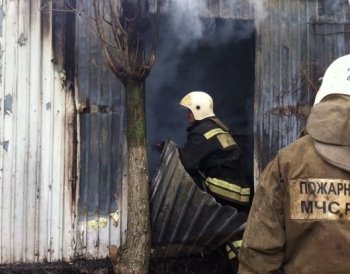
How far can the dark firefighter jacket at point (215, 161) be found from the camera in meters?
5.39

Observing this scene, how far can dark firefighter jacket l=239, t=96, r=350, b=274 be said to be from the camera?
2.38 m

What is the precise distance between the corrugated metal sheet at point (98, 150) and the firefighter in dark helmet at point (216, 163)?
2.54 ft

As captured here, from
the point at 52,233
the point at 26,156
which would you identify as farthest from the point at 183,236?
the point at 26,156

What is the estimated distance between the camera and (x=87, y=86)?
5348 mm

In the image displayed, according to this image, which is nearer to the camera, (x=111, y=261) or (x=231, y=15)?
(x=111, y=261)

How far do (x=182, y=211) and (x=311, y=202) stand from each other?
9.05 ft

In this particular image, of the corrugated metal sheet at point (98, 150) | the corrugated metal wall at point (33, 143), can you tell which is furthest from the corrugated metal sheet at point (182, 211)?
the corrugated metal wall at point (33, 143)

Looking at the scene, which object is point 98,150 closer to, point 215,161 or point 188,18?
point 215,161

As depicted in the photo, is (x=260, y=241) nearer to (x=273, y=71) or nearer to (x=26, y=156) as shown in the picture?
(x=26, y=156)

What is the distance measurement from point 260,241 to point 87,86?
3352 millimetres

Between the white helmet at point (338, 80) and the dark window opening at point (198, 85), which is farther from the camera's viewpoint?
the dark window opening at point (198, 85)

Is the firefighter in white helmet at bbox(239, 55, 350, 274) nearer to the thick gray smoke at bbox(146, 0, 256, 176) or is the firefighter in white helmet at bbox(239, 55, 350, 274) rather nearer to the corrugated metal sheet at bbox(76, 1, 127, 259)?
the corrugated metal sheet at bbox(76, 1, 127, 259)

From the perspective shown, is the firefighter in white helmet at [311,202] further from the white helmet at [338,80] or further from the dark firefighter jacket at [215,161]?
the dark firefighter jacket at [215,161]

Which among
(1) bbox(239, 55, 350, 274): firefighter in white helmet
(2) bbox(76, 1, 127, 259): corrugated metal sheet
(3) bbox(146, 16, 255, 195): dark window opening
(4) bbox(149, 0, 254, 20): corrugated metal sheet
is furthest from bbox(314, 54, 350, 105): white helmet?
(3) bbox(146, 16, 255, 195): dark window opening
